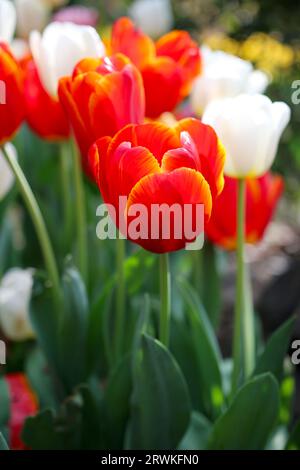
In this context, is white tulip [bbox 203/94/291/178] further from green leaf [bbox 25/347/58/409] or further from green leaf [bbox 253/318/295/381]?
green leaf [bbox 25/347/58/409]

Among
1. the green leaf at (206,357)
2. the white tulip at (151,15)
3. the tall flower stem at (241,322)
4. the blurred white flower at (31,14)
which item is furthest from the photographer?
the white tulip at (151,15)

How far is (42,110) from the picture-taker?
3.70 feet

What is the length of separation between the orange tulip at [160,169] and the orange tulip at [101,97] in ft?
0.28

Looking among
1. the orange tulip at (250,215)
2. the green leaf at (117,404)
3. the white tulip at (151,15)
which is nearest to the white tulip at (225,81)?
the orange tulip at (250,215)

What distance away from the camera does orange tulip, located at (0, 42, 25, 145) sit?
96cm

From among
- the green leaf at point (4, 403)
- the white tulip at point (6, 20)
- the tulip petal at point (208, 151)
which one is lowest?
the green leaf at point (4, 403)

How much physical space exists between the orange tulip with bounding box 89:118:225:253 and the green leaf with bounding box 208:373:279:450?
0.71 ft

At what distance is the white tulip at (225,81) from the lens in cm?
108

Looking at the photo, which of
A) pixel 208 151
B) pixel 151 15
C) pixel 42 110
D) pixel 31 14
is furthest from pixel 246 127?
pixel 151 15

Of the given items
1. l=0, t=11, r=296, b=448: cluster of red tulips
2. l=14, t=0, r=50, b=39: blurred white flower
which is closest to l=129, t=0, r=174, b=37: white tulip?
l=14, t=0, r=50, b=39: blurred white flower

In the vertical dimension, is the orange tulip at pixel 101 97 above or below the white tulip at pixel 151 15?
below

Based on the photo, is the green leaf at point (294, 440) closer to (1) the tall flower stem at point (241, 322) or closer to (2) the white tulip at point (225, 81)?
(1) the tall flower stem at point (241, 322)

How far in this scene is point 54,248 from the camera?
5.00 feet
